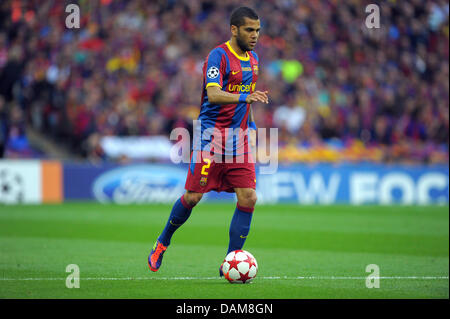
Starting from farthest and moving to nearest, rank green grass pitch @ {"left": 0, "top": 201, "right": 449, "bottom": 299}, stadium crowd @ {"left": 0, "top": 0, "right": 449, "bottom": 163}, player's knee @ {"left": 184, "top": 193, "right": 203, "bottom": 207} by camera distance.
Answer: stadium crowd @ {"left": 0, "top": 0, "right": 449, "bottom": 163}, player's knee @ {"left": 184, "top": 193, "right": 203, "bottom": 207}, green grass pitch @ {"left": 0, "top": 201, "right": 449, "bottom": 299}

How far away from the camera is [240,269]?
253 inches

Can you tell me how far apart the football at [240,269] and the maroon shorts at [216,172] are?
0.74m

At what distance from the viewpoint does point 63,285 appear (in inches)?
245

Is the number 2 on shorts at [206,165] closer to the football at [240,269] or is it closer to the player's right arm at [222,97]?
the player's right arm at [222,97]

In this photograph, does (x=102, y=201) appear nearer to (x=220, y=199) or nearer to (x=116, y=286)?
(x=220, y=199)

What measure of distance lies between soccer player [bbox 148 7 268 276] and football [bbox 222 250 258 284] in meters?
0.44

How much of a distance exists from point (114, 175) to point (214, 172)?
467 inches

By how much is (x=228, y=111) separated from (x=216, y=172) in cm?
60

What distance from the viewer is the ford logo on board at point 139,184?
727 inches

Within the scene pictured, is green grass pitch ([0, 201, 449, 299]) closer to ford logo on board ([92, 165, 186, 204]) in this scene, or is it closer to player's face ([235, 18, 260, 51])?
ford logo on board ([92, 165, 186, 204])

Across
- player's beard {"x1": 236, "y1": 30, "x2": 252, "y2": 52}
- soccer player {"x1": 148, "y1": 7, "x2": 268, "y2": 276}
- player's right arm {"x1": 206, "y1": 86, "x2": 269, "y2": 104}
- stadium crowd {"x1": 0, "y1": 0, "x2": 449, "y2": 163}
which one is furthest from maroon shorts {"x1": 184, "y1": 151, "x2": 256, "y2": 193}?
stadium crowd {"x1": 0, "y1": 0, "x2": 449, "y2": 163}

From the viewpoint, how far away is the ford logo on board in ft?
60.5

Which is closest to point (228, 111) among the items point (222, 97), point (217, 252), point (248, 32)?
point (222, 97)

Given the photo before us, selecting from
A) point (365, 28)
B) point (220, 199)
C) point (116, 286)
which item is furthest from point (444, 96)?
point (116, 286)
